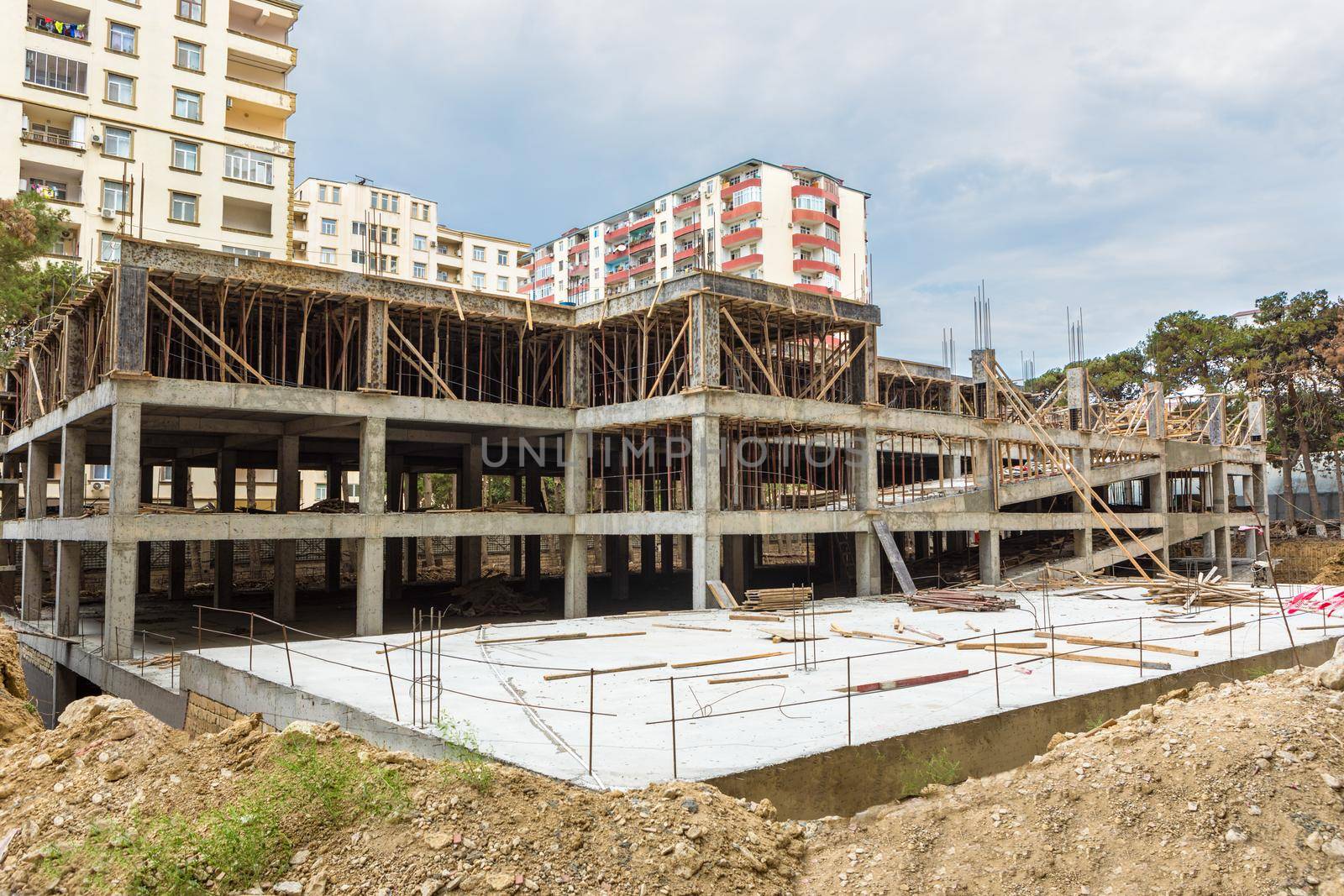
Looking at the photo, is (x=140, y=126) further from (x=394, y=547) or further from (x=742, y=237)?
(x=742, y=237)

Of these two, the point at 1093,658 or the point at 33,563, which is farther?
the point at 33,563

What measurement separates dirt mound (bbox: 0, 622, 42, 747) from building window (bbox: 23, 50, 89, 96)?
30.1 m

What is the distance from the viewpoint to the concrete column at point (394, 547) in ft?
111

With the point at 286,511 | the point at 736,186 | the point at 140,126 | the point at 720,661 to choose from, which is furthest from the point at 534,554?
the point at 736,186

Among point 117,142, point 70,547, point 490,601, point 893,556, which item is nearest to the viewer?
point 70,547

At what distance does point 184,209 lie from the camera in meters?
39.0

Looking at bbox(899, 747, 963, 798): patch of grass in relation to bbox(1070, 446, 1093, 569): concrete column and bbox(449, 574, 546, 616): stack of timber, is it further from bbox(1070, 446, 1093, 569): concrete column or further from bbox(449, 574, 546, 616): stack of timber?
bbox(1070, 446, 1093, 569): concrete column

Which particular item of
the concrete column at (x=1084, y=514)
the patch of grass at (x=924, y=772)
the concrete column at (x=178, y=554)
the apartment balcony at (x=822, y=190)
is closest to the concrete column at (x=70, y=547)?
the concrete column at (x=178, y=554)

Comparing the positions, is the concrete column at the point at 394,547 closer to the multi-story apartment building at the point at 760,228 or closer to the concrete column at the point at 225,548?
the concrete column at the point at 225,548

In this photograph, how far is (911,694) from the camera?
1258cm

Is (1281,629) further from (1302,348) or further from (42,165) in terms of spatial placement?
(42,165)

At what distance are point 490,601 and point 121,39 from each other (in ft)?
95.3

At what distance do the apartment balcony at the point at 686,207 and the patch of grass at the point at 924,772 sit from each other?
65281 millimetres

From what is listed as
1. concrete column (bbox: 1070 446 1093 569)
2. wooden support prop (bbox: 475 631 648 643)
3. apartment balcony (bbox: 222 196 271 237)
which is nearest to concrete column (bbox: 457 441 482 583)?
wooden support prop (bbox: 475 631 648 643)
